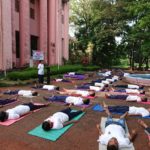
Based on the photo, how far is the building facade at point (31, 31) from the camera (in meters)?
16.6

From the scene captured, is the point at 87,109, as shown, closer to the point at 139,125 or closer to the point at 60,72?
the point at 139,125

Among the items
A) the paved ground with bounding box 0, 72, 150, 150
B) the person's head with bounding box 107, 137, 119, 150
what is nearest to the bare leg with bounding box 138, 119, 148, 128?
the paved ground with bounding box 0, 72, 150, 150

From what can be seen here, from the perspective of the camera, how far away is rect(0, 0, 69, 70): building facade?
16.6 m

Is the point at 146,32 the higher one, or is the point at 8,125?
the point at 146,32

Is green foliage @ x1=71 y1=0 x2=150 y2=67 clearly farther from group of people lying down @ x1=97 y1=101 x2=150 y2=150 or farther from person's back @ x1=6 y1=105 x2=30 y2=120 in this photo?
group of people lying down @ x1=97 y1=101 x2=150 y2=150

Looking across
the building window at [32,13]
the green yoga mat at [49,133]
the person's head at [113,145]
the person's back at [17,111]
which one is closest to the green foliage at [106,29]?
the building window at [32,13]

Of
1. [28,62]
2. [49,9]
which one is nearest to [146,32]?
[49,9]

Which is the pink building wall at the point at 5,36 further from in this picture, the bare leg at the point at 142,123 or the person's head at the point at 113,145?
the person's head at the point at 113,145

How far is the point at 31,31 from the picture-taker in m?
21.3

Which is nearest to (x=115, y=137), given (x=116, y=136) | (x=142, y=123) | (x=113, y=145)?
(x=116, y=136)

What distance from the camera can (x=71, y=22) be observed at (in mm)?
35188

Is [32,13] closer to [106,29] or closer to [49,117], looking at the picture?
[106,29]

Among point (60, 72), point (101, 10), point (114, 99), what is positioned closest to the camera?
point (114, 99)

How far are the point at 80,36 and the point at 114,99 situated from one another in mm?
25037
